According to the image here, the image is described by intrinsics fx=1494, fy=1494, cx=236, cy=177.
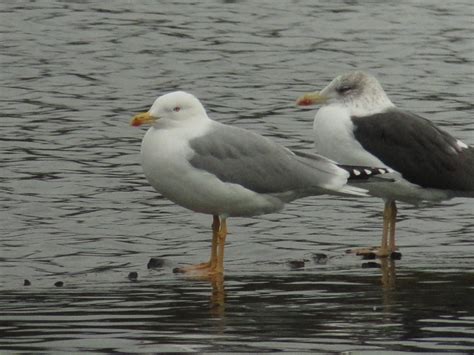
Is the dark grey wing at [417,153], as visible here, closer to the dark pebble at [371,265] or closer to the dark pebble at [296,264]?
the dark pebble at [371,265]

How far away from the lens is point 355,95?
12008 mm

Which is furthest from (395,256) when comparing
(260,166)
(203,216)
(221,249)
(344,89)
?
(203,216)

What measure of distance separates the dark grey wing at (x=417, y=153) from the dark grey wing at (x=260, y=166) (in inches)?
38.1

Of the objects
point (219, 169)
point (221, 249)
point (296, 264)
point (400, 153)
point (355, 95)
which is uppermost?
point (355, 95)

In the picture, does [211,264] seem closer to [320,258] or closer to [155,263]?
[155,263]

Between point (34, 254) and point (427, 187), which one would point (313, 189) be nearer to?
point (427, 187)

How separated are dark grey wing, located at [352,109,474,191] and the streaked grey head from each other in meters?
0.28

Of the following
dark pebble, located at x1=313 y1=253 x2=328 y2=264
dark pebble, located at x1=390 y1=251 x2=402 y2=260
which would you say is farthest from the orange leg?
dark pebble, located at x1=390 y1=251 x2=402 y2=260

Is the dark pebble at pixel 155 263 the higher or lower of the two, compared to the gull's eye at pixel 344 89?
lower

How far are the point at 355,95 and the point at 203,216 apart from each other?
1708 mm

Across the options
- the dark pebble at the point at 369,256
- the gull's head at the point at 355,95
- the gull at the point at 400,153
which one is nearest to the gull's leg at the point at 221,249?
the dark pebble at the point at 369,256

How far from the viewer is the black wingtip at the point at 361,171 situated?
10.7 meters

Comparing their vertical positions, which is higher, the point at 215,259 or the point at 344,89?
the point at 344,89

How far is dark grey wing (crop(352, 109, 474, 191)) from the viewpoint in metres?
11.6
